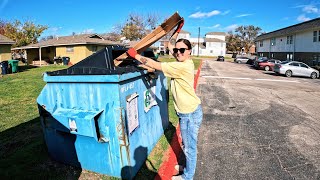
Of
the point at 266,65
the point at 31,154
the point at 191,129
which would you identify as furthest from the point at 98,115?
the point at 266,65

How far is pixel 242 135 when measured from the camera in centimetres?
529

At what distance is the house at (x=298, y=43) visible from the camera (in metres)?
27.8

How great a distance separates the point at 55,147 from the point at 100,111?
118cm

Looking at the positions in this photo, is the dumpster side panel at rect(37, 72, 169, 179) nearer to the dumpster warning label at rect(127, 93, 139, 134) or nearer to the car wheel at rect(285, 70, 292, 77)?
the dumpster warning label at rect(127, 93, 139, 134)

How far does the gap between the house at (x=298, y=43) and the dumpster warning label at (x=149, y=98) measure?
96.1 feet

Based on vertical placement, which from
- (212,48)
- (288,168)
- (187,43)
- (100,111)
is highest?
(212,48)

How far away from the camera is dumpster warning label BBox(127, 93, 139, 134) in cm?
302

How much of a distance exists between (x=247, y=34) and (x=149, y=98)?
96.6 meters

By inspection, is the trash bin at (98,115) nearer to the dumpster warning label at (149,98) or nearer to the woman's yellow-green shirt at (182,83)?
the dumpster warning label at (149,98)

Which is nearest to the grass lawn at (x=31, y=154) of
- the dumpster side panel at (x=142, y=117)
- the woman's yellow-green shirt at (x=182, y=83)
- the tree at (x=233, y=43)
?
the dumpster side panel at (x=142, y=117)

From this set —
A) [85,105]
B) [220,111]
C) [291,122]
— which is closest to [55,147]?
[85,105]

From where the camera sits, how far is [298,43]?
3206cm

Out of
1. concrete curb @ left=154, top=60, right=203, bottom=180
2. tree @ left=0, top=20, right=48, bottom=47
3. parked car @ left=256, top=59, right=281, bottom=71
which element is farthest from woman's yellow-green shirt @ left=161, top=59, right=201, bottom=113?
tree @ left=0, top=20, right=48, bottom=47

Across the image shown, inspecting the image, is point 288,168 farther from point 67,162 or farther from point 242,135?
point 67,162
